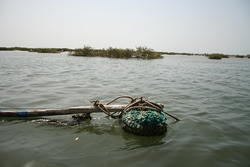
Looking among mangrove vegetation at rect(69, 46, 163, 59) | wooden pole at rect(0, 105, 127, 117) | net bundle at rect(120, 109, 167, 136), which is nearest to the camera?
net bundle at rect(120, 109, 167, 136)

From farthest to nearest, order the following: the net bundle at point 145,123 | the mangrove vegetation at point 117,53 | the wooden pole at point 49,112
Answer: the mangrove vegetation at point 117,53 < the wooden pole at point 49,112 < the net bundle at point 145,123

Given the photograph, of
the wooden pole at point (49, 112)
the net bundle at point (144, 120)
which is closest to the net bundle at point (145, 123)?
the net bundle at point (144, 120)

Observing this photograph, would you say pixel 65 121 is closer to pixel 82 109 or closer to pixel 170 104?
pixel 82 109

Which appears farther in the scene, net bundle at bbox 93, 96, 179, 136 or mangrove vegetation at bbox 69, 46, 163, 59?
mangrove vegetation at bbox 69, 46, 163, 59

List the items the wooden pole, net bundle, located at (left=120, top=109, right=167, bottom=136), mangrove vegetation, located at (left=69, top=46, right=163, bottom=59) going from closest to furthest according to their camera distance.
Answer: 1. net bundle, located at (left=120, top=109, right=167, bottom=136)
2. the wooden pole
3. mangrove vegetation, located at (left=69, top=46, right=163, bottom=59)

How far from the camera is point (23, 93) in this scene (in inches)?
247

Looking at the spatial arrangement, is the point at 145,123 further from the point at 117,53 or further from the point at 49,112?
the point at 117,53

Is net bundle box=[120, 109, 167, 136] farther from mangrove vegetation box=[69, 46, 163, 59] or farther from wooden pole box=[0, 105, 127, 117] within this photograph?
mangrove vegetation box=[69, 46, 163, 59]

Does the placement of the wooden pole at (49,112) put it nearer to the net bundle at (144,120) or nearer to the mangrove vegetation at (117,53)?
the net bundle at (144,120)

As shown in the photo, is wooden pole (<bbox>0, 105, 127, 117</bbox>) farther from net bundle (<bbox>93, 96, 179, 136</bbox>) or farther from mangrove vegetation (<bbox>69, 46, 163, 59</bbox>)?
mangrove vegetation (<bbox>69, 46, 163, 59</bbox>)

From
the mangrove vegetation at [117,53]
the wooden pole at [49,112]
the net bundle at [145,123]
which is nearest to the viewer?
the net bundle at [145,123]

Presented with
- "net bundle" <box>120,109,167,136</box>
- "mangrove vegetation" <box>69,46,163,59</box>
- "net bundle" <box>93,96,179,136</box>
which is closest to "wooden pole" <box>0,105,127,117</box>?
"net bundle" <box>93,96,179,136</box>

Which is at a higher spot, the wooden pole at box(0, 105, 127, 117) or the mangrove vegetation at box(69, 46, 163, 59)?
the mangrove vegetation at box(69, 46, 163, 59)

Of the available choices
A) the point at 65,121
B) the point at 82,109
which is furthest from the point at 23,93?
the point at 82,109
